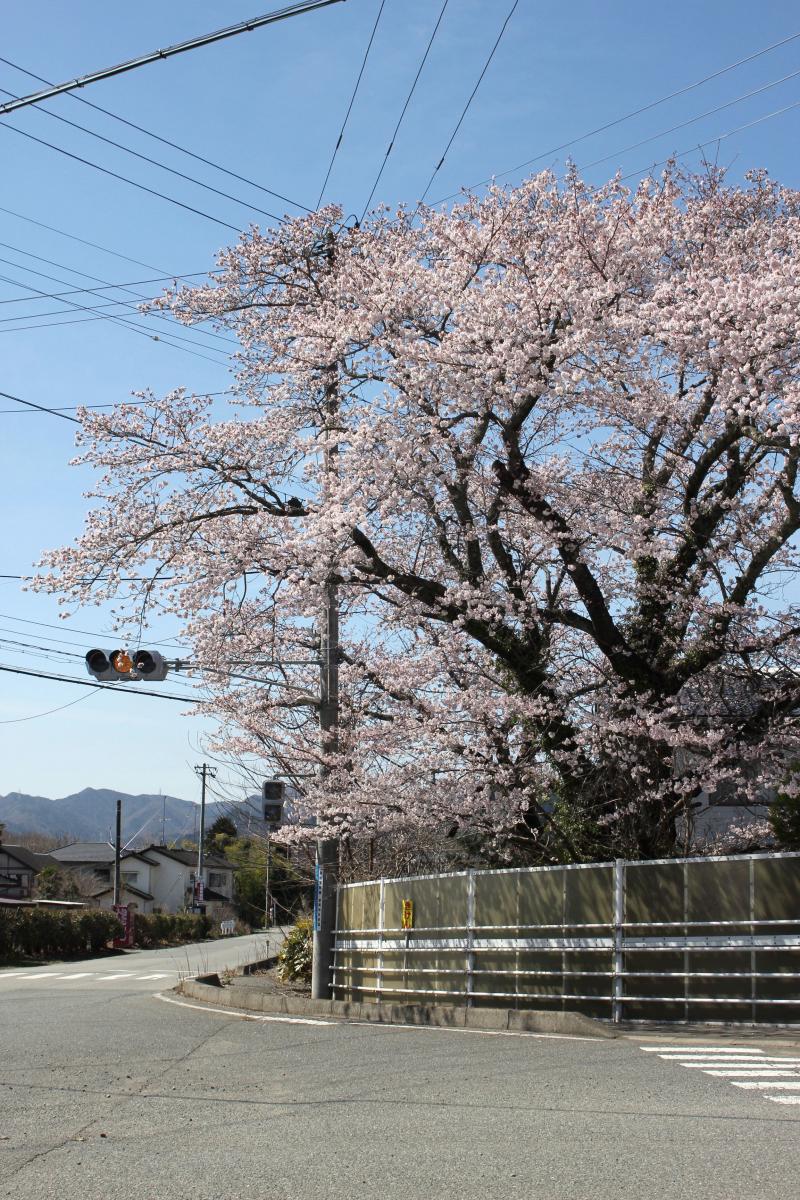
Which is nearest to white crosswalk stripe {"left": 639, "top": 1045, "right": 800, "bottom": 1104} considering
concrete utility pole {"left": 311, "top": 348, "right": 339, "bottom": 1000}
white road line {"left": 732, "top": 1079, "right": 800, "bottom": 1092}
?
white road line {"left": 732, "top": 1079, "right": 800, "bottom": 1092}

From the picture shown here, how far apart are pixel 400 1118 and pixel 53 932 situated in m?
44.6

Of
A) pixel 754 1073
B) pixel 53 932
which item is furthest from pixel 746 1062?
pixel 53 932

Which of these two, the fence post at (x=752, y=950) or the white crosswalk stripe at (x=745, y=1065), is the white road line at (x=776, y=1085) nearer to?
the white crosswalk stripe at (x=745, y=1065)

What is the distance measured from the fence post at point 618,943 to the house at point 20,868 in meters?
65.0

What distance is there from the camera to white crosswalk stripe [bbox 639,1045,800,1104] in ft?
26.3

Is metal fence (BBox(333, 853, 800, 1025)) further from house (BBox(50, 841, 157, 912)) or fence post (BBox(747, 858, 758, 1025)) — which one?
house (BBox(50, 841, 157, 912))

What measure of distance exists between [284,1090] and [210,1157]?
2504mm

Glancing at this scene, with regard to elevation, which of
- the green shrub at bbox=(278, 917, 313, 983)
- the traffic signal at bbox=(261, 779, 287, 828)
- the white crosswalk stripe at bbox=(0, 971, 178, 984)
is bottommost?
the white crosswalk stripe at bbox=(0, 971, 178, 984)

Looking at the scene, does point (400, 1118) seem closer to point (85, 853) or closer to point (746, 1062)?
point (746, 1062)

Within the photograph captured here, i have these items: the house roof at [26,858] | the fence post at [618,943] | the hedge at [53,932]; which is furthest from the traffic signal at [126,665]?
the house roof at [26,858]

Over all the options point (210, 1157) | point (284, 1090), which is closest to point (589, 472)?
point (284, 1090)

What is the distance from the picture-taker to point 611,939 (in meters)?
13.4

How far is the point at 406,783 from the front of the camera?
16453 millimetres

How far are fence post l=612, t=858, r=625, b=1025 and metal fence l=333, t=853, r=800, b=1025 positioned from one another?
0.01 m
